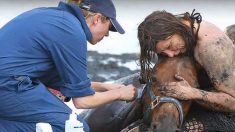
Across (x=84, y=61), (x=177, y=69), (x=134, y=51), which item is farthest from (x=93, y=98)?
(x=134, y=51)

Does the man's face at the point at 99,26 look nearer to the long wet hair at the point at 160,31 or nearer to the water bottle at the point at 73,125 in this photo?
the long wet hair at the point at 160,31

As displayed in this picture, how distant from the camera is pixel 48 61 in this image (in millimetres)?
3629

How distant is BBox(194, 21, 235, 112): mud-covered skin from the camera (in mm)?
3643

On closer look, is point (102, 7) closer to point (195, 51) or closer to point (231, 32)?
point (195, 51)

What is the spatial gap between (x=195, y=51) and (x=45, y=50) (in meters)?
0.80

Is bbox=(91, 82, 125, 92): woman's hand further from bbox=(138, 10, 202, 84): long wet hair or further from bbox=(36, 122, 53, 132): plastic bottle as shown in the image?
bbox=(36, 122, 53, 132): plastic bottle

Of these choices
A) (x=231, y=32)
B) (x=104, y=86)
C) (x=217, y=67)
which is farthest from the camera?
(x=231, y=32)

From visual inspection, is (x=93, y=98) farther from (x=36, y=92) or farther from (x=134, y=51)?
(x=134, y=51)

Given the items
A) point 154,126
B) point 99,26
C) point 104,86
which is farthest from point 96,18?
point 154,126

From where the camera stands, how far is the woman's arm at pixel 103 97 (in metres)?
3.71

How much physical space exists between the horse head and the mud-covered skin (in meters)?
0.08

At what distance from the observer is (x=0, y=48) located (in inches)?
142

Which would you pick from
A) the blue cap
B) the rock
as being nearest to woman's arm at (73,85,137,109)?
the blue cap

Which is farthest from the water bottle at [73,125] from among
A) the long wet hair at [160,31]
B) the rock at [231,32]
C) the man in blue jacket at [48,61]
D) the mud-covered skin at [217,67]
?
the rock at [231,32]
